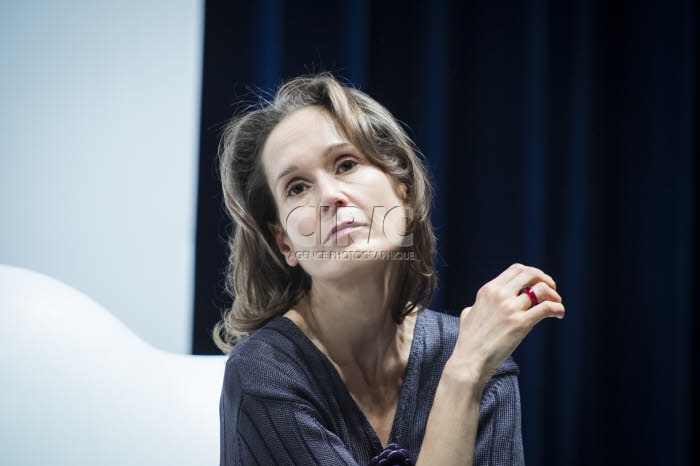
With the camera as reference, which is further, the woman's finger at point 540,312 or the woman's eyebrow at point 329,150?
the woman's eyebrow at point 329,150

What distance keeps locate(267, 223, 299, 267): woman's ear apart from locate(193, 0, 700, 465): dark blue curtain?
0.51m

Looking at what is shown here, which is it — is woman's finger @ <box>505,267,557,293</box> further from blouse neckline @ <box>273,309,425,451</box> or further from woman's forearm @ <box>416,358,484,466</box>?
blouse neckline @ <box>273,309,425,451</box>

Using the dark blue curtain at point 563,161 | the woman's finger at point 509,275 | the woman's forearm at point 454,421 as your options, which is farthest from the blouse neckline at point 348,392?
the dark blue curtain at point 563,161

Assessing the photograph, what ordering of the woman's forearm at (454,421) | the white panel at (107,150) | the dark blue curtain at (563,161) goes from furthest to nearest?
A: the dark blue curtain at (563,161) < the white panel at (107,150) < the woman's forearm at (454,421)

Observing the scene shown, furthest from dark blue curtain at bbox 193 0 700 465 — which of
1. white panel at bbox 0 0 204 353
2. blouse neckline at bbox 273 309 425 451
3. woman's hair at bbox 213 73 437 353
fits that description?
blouse neckline at bbox 273 309 425 451

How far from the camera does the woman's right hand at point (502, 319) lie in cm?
78

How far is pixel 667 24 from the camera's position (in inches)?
65.6

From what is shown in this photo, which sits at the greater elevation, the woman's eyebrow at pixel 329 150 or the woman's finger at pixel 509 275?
the woman's eyebrow at pixel 329 150

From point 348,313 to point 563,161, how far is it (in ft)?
3.18

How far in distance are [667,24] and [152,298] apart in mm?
1596

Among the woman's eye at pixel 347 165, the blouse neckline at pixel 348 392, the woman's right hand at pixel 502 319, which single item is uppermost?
the woman's eye at pixel 347 165

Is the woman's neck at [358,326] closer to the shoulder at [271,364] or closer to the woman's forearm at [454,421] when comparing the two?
the shoulder at [271,364]

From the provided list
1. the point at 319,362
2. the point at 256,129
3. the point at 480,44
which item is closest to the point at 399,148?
the point at 256,129

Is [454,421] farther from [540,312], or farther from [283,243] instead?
[283,243]
